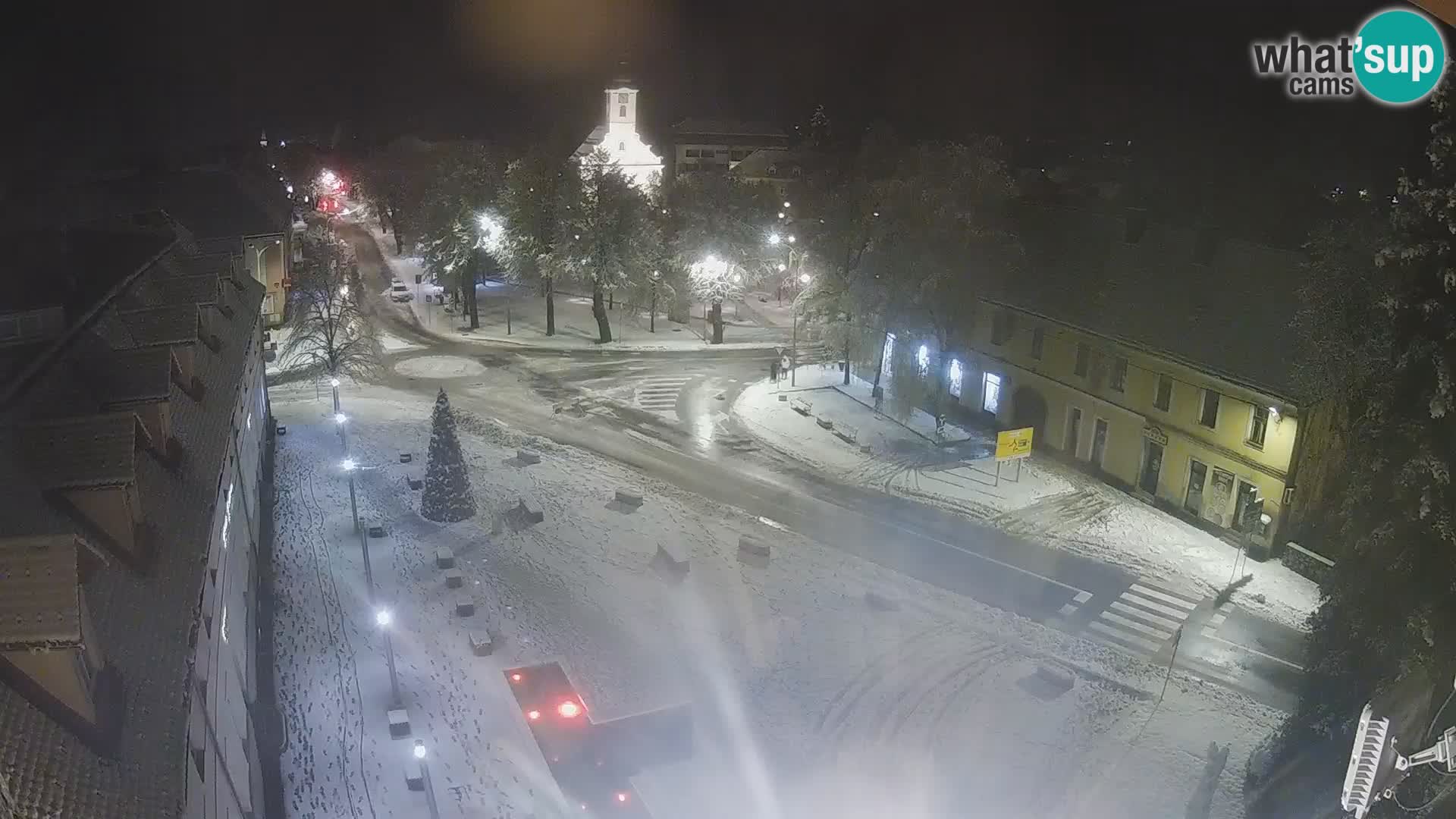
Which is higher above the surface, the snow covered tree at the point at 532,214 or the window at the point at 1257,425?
the snow covered tree at the point at 532,214

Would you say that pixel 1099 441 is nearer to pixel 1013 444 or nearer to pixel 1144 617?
pixel 1013 444

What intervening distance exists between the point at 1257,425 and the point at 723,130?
3312 inches

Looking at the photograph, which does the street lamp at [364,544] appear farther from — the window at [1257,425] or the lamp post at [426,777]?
the window at [1257,425]

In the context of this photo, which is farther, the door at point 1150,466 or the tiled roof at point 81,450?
the door at point 1150,466

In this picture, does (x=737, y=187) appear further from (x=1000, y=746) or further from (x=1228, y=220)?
(x=1000, y=746)

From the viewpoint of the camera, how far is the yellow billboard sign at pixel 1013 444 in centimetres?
3369

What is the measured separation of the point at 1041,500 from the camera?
33438mm

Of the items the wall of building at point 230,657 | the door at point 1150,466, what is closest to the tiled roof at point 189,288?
the wall of building at point 230,657

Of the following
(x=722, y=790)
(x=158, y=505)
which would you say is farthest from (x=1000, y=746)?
(x=158, y=505)

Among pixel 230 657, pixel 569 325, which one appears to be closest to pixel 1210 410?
pixel 230 657

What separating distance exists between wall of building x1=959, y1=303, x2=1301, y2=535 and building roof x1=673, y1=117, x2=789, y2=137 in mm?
69988

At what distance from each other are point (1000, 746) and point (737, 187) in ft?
131

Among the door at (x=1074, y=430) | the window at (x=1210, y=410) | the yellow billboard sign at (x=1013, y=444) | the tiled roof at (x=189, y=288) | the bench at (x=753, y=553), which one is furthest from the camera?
the door at (x=1074, y=430)

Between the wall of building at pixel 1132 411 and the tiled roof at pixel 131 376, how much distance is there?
2851 centimetres
